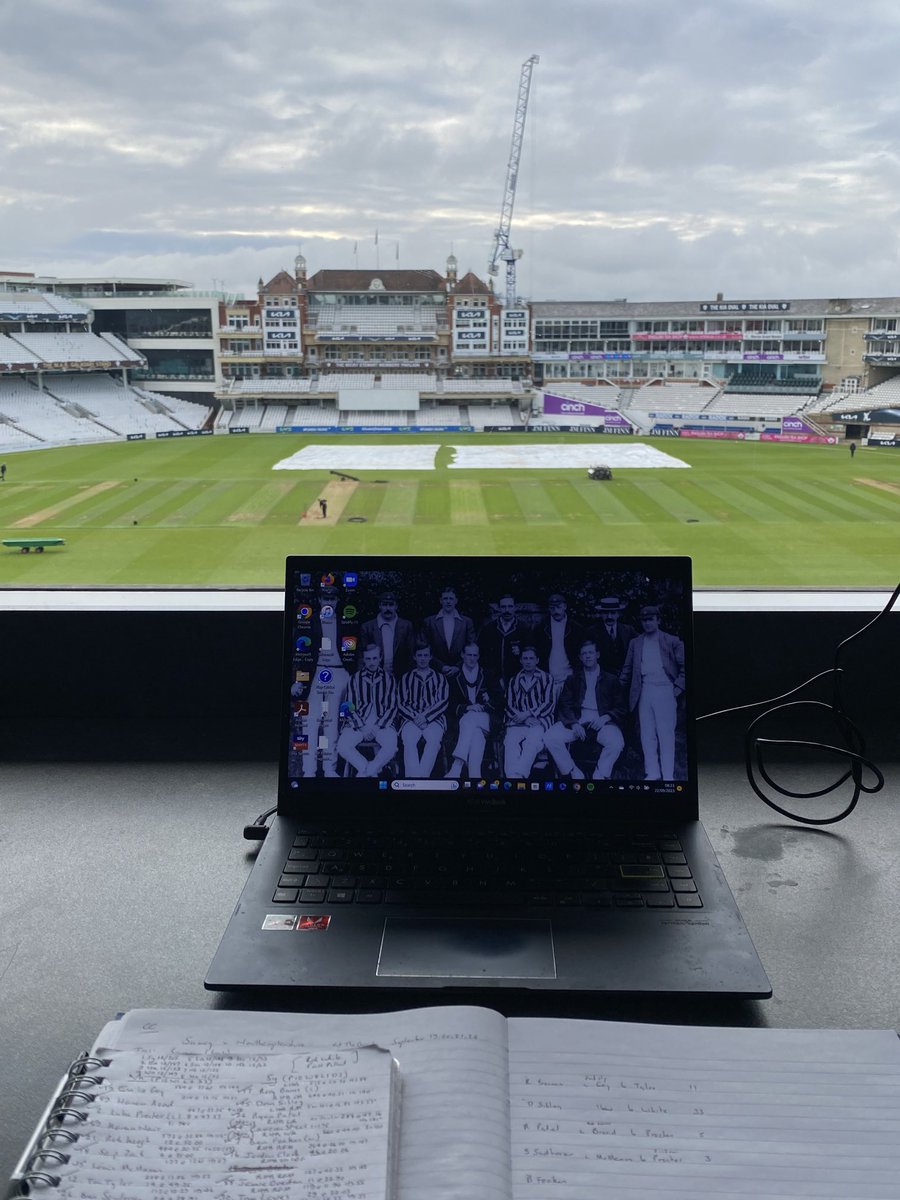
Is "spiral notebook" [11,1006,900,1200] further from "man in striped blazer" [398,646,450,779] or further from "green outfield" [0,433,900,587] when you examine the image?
"green outfield" [0,433,900,587]

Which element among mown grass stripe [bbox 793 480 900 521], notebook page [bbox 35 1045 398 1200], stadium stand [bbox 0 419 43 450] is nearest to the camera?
notebook page [bbox 35 1045 398 1200]

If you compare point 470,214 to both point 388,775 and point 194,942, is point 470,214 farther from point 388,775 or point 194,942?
point 194,942

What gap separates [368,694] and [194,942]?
0.26 meters

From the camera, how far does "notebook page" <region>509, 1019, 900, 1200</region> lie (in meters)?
0.49

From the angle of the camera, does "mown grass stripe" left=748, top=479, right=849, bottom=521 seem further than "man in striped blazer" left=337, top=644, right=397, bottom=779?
Yes

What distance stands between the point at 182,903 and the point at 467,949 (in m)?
0.27

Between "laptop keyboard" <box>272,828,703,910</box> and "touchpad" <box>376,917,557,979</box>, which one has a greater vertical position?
"laptop keyboard" <box>272,828,703,910</box>

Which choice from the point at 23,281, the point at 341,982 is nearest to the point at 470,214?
the point at 341,982

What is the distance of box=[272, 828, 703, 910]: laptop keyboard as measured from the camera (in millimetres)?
764

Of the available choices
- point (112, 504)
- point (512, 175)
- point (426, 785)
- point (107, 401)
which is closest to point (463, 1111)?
point (426, 785)

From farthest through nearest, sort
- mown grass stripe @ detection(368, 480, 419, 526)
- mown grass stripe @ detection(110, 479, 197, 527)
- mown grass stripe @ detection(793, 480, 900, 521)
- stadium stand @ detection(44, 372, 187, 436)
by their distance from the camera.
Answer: stadium stand @ detection(44, 372, 187, 436) → mown grass stripe @ detection(110, 479, 197, 527) → mown grass stripe @ detection(368, 480, 419, 526) → mown grass stripe @ detection(793, 480, 900, 521)

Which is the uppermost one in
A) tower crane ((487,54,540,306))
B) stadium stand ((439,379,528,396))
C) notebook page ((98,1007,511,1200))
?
tower crane ((487,54,540,306))

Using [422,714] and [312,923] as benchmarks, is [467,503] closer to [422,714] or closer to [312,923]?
[422,714]

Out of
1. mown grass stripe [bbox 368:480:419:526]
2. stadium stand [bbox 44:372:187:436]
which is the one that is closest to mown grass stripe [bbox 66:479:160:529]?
mown grass stripe [bbox 368:480:419:526]
